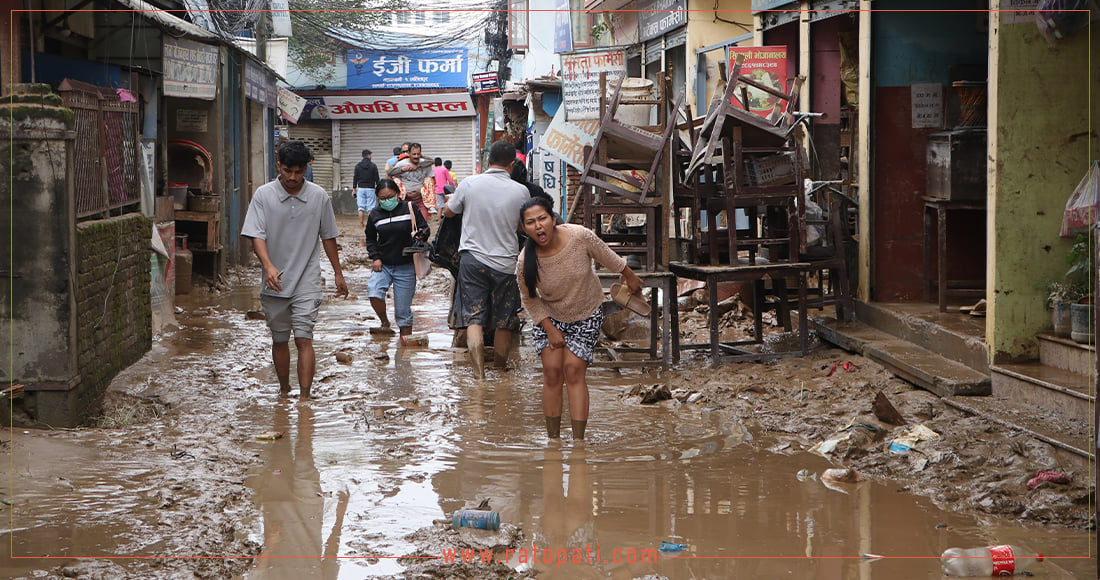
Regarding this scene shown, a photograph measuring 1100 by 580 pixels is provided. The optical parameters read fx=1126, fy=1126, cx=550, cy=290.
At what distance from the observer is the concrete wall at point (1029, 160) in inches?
271

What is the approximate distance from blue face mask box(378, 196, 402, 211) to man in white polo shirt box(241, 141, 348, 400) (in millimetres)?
2553

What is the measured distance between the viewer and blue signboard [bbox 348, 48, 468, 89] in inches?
1452

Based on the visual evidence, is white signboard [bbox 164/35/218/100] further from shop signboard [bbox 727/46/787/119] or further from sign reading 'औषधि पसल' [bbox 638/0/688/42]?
shop signboard [bbox 727/46/787/119]

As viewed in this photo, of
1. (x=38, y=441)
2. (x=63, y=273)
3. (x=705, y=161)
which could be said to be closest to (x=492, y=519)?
(x=38, y=441)

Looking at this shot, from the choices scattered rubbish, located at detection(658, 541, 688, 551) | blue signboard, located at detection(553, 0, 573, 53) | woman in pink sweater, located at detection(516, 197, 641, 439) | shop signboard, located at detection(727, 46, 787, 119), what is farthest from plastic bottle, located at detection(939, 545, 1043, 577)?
blue signboard, located at detection(553, 0, 573, 53)

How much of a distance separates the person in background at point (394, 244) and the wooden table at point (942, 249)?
4598 mm

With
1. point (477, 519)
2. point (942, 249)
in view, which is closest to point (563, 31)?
point (942, 249)

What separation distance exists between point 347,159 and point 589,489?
1315 inches

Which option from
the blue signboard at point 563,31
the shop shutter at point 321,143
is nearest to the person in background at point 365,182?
the blue signboard at point 563,31

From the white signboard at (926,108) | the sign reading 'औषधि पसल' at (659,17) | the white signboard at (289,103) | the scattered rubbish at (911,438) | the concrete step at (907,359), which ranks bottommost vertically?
the scattered rubbish at (911,438)

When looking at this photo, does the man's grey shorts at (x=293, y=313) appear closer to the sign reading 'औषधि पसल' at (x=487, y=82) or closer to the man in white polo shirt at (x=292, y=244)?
the man in white polo shirt at (x=292, y=244)

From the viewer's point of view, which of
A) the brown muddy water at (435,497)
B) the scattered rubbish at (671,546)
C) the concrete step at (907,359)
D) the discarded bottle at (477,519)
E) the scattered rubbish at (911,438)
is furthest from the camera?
the concrete step at (907,359)

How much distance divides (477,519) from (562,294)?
1967mm

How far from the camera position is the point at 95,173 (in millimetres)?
7270
